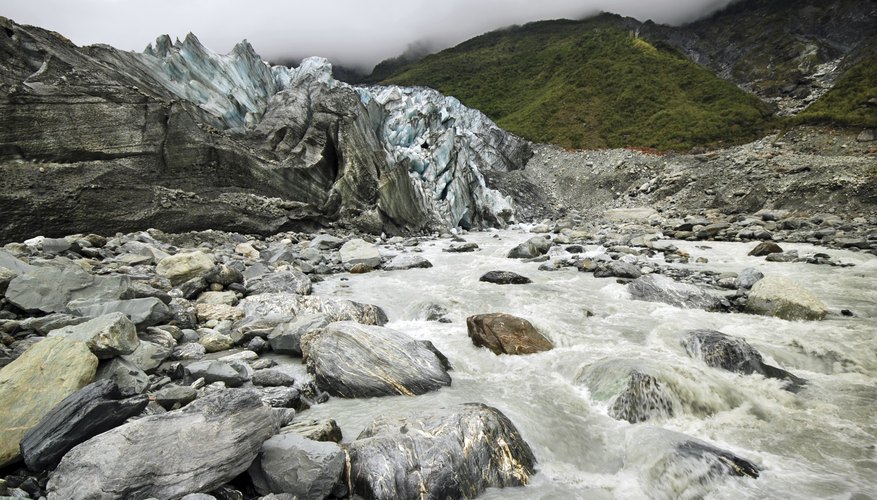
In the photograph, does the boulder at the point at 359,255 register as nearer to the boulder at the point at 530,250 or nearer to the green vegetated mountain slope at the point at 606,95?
the boulder at the point at 530,250

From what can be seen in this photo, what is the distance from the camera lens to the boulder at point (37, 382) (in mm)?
3061

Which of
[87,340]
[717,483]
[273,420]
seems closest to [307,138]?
[87,340]

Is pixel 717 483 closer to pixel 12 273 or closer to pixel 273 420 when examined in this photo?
pixel 273 420

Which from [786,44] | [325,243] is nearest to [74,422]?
[325,243]

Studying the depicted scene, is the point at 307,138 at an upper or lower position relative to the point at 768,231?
upper

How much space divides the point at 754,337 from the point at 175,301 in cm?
1029

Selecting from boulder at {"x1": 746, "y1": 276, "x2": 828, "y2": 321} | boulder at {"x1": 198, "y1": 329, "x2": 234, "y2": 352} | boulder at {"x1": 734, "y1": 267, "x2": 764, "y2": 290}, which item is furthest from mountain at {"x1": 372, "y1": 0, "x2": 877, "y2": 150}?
boulder at {"x1": 198, "y1": 329, "x2": 234, "y2": 352}

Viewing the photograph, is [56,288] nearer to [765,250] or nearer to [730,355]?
[730,355]

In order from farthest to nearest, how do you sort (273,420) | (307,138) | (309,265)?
1. (307,138)
2. (309,265)
3. (273,420)

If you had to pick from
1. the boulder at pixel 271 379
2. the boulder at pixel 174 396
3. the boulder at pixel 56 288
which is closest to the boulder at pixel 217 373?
the boulder at pixel 271 379

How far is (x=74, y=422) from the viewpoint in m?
3.07

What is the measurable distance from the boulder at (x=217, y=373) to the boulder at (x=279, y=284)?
406 cm

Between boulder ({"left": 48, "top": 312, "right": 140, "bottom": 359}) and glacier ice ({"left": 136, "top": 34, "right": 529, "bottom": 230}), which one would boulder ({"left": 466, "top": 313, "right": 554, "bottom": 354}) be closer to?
boulder ({"left": 48, "top": 312, "right": 140, "bottom": 359})

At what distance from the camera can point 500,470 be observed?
377cm
